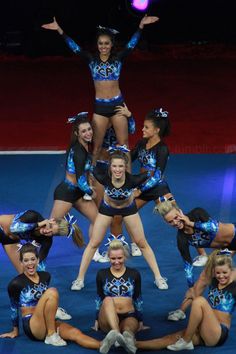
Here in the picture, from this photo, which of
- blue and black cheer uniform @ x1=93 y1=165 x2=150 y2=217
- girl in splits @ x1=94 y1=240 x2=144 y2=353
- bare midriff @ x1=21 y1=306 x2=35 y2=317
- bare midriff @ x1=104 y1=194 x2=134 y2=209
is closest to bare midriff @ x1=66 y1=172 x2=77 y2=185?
blue and black cheer uniform @ x1=93 y1=165 x2=150 y2=217

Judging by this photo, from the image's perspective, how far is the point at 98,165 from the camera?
32.0ft

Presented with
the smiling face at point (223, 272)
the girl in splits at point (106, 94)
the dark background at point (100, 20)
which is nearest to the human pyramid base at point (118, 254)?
the smiling face at point (223, 272)

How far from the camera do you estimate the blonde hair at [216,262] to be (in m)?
7.29

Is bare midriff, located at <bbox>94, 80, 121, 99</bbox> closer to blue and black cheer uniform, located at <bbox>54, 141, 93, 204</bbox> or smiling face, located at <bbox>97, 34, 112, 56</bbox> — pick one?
smiling face, located at <bbox>97, 34, 112, 56</bbox>

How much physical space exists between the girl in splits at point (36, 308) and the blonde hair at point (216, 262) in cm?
98

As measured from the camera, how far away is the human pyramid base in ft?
24.1

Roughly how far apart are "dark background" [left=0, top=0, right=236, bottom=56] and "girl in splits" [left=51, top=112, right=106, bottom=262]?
747 centimetres

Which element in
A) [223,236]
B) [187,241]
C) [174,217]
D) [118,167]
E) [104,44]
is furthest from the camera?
[104,44]

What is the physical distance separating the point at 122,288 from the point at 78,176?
132 centimetres

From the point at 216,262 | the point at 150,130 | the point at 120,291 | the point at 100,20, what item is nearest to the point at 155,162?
the point at 150,130

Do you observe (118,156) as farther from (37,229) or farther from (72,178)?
(37,229)

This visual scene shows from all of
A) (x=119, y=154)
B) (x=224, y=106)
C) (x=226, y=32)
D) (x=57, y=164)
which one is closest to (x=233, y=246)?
(x=119, y=154)

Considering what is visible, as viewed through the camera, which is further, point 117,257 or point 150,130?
point 150,130

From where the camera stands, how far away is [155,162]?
8789mm
